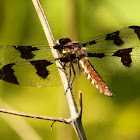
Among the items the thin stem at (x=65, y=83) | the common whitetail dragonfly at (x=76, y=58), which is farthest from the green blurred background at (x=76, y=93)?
the thin stem at (x=65, y=83)

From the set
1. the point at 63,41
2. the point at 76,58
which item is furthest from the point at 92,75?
the point at 63,41

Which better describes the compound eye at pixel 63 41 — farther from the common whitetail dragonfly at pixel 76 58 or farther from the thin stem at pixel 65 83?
the thin stem at pixel 65 83

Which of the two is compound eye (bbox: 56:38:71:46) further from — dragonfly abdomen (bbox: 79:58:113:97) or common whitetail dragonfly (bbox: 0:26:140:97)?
dragonfly abdomen (bbox: 79:58:113:97)

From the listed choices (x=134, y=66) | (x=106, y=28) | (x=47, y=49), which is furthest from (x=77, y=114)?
(x=106, y=28)

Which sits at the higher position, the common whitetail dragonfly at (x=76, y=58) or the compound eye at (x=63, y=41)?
the compound eye at (x=63, y=41)

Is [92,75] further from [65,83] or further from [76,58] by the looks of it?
[65,83]
